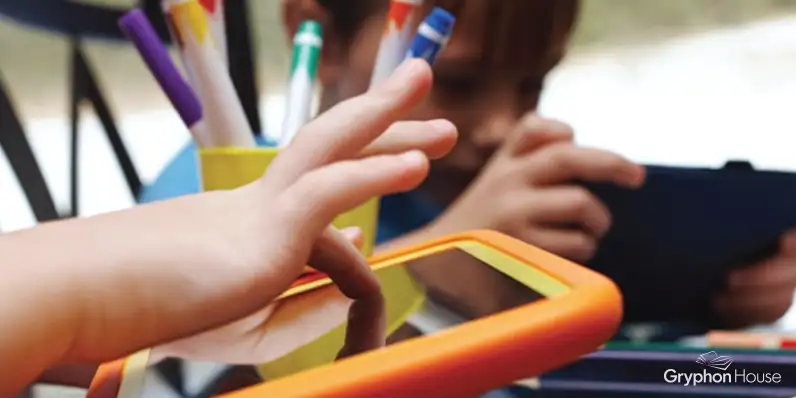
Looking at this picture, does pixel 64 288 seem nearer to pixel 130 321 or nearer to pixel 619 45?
pixel 130 321

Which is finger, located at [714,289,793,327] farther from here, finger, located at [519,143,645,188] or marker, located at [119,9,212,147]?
marker, located at [119,9,212,147]

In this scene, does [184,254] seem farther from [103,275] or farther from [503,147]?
[503,147]

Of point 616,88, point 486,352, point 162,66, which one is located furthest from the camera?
point 616,88

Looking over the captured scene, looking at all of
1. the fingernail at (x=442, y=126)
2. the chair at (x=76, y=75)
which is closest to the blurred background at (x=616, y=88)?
the chair at (x=76, y=75)

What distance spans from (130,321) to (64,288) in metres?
0.01

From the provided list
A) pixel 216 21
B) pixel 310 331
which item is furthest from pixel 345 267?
pixel 216 21

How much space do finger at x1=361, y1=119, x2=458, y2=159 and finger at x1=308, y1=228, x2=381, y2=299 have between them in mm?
22

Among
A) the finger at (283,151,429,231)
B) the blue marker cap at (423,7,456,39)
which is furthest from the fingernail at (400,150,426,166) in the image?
the blue marker cap at (423,7,456,39)

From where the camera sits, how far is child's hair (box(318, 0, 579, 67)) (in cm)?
30

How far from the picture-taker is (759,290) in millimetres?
290

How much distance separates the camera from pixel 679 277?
294 mm

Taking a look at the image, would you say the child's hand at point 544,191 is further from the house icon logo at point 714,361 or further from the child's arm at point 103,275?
the child's arm at point 103,275

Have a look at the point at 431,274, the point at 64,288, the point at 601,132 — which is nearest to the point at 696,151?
the point at 601,132

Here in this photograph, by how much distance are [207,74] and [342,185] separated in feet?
0.39
